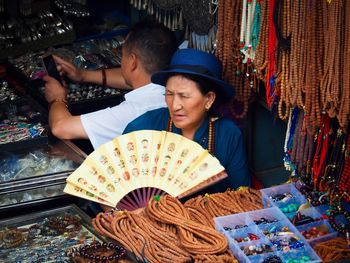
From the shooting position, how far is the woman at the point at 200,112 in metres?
4.17

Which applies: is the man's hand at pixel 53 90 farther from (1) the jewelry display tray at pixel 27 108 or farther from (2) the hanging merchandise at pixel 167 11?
(2) the hanging merchandise at pixel 167 11

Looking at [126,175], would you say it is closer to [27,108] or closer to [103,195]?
[103,195]

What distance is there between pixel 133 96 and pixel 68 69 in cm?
104

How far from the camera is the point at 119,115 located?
15.8 feet

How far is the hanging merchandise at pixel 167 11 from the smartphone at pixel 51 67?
86 centimetres

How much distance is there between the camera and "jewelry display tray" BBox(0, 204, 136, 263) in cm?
376

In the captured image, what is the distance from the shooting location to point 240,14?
4152 millimetres

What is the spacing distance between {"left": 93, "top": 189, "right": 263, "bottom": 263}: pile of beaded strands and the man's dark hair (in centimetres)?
134

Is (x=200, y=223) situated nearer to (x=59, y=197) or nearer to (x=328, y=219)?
(x=328, y=219)

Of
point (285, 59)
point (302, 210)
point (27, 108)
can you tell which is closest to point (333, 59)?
point (285, 59)

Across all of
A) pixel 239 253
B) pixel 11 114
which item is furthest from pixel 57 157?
pixel 239 253

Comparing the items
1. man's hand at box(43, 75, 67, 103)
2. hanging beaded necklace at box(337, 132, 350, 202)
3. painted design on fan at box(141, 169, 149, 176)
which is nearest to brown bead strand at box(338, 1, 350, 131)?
hanging beaded necklace at box(337, 132, 350, 202)

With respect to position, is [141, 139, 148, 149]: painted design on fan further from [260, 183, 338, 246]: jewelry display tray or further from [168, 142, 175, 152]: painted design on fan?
[260, 183, 338, 246]: jewelry display tray

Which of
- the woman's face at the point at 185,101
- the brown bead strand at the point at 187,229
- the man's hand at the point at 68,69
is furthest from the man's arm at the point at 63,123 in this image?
the brown bead strand at the point at 187,229
